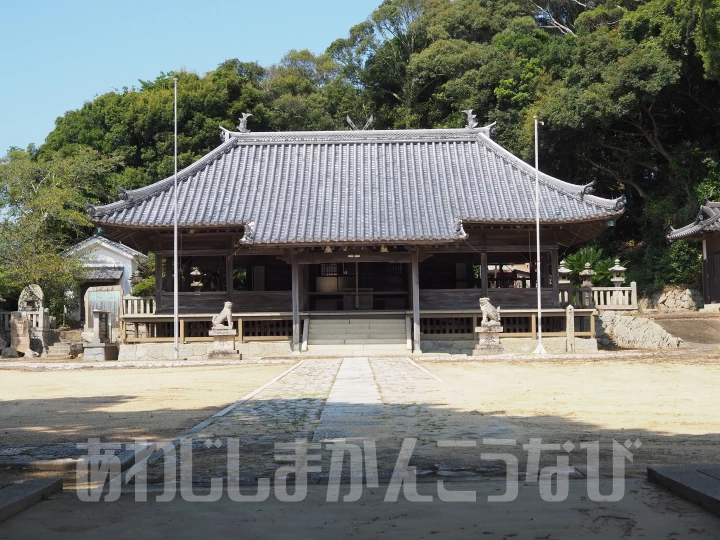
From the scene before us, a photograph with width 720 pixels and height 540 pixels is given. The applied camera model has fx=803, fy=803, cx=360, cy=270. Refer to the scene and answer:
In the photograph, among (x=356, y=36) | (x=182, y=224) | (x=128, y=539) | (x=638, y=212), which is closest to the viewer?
(x=128, y=539)

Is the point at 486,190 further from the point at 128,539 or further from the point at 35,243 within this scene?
the point at 128,539

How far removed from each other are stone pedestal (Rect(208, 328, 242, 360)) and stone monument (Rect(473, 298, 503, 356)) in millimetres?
7615

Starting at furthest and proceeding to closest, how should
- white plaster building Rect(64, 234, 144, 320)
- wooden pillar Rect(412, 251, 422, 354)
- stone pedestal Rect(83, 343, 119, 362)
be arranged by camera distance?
white plaster building Rect(64, 234, 144, 320) → stone pedestal Rect(83, 343, 119, 362) → wooden pillar Rect(412, 251, 422, 354)

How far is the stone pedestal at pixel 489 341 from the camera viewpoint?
83.0 ft

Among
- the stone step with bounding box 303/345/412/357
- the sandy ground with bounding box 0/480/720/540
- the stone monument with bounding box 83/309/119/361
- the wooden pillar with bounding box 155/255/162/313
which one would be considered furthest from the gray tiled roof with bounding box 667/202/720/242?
the sandy ground with bounding box 0/480/720/540

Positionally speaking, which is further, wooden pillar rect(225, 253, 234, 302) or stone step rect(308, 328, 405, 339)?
wooden pillar rect(225, 253, 234, 302)

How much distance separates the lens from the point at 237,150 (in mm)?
32781

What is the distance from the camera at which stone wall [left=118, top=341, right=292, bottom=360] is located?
27.5 meters

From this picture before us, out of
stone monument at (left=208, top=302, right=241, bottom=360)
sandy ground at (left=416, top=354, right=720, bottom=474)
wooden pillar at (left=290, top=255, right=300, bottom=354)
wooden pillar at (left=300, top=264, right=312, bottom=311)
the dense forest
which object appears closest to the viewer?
sandy ground at (left=416, top=354, right=720, bottom=474)

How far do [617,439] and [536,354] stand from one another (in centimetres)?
1644

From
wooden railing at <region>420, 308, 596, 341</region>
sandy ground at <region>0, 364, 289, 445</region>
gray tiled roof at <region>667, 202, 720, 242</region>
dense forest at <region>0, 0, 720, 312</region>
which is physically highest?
dense forest at <region>0, 0, 720, 312</region>

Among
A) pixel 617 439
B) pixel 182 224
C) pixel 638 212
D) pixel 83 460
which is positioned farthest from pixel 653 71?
pixel 83 460

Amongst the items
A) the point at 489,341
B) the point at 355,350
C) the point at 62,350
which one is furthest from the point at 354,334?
the point at 62,350

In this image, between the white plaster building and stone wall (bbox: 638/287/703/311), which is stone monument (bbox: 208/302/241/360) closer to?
the white plaster building
